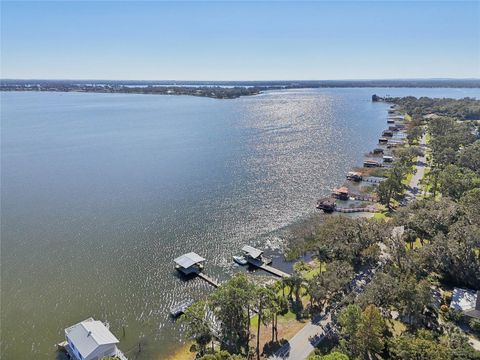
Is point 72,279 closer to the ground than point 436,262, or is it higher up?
closer to the ground

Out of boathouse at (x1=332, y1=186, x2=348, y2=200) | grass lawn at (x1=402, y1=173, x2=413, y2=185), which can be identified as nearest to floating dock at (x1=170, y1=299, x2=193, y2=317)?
boathouse at (x1=332, y1=186, x2=348, y2=200)

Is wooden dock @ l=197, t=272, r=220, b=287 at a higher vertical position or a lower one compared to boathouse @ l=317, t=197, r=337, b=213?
lower

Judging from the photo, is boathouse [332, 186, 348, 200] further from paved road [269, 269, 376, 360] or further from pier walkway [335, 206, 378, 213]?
paved road [269, 269, 376, 360]

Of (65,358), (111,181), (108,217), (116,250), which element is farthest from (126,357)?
(111,181)

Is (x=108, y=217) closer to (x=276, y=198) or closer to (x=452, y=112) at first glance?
(x=276, y=198)

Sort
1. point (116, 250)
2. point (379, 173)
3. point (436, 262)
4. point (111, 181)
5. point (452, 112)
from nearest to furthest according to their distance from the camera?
point (436, 262) → point (116, 250) → point (111, 181) → point (379, 173) → point (452, 112)

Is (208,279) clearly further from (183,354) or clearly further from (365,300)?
(365,300)
